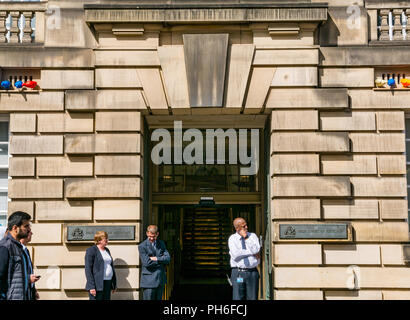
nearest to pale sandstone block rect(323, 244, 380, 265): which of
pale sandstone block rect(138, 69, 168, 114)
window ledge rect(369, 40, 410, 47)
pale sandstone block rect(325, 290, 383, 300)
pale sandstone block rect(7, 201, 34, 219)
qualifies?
pale sandstone block rect(325, 290, 383, 300)

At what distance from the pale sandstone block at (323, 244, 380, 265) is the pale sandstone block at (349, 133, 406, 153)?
5.89 feet

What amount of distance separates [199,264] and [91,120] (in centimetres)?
955

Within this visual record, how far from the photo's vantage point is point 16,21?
10609 millimetres

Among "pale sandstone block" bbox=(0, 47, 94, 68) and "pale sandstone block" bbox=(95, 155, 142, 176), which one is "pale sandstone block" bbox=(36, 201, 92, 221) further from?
"pale sandstone block" bbox=(0, 47, 94, 68)

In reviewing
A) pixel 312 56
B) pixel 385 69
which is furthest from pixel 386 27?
pixel 312 56

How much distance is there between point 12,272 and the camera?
6145 millimetres

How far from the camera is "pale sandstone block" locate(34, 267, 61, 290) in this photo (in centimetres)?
988

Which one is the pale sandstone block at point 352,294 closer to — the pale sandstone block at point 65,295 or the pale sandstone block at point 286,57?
the pale sandstone block at point 286,57

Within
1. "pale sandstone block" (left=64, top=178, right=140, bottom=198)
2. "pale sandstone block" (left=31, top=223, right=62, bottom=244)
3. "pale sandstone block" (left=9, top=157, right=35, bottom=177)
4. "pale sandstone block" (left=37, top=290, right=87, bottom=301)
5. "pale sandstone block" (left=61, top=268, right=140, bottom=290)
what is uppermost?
"pale sandstone block" (left=9, top=157, right=35, bottom=177)

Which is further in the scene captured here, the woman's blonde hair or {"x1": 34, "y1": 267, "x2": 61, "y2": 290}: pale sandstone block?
{"x1": 34, "y1": 267, "x2": 61, "y2": 290}: pale sandstone block

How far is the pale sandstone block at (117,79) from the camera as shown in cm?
1023

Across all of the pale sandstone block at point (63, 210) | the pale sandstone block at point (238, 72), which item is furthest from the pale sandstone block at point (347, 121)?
the pale sandstone block at point (63, 210)

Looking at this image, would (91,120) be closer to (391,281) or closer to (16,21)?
(16,21)

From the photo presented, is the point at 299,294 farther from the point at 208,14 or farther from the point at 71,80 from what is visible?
the point at 71,80
